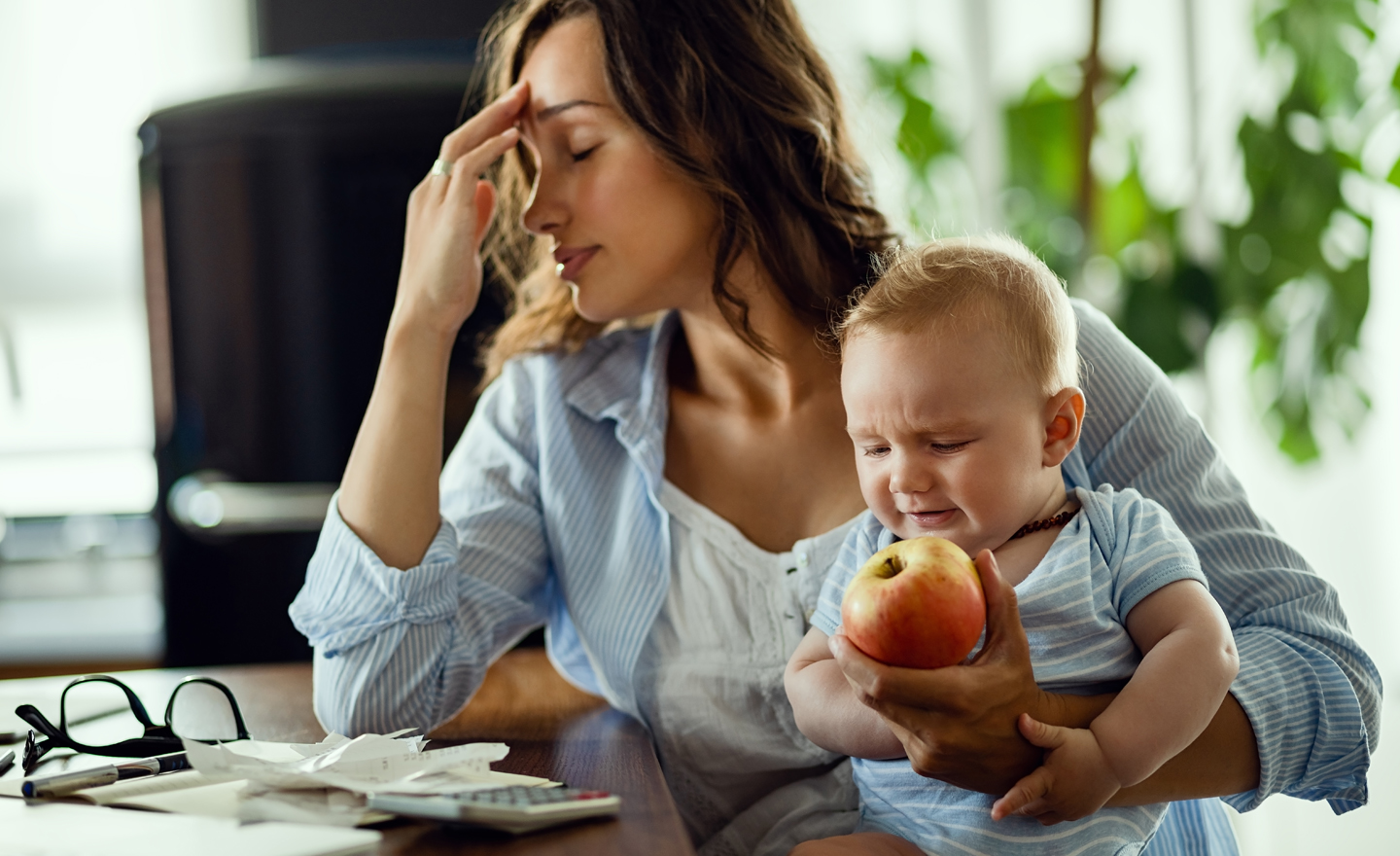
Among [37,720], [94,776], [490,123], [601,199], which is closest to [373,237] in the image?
[490,123]

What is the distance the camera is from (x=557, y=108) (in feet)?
4.33

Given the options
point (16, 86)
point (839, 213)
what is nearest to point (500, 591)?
point (839, 213)

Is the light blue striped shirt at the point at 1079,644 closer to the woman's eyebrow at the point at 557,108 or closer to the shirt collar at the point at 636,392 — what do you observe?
the shirt collar at the point at 636,392

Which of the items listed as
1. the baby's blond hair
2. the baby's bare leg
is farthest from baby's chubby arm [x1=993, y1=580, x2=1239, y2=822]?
the baby's blond hair

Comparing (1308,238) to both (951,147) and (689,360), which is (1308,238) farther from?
(689,360)

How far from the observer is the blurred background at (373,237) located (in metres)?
2.12

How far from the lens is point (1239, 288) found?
2.60 metres

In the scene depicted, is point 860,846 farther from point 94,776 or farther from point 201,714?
point 201,714

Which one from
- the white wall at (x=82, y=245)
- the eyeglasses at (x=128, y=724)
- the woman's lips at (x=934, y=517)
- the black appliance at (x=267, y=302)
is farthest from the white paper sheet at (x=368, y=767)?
the white wall at (x=82, y=245)

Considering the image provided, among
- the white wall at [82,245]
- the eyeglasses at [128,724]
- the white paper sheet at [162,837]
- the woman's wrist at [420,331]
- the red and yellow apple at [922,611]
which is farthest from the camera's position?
the white wall at [82,245]

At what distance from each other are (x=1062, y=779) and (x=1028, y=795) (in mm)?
28

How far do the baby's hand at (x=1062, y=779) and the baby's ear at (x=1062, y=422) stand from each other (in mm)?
236

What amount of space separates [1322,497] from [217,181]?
101 inches

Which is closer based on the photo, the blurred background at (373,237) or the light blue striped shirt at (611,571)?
the light blue striped shirt at (611,571)
